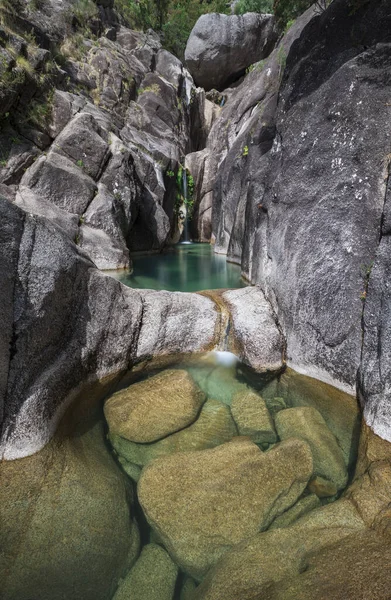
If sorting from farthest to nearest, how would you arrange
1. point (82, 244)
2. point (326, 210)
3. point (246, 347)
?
point (82, 244), point (246, 347), point (326, 210)

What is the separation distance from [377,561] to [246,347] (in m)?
3.90

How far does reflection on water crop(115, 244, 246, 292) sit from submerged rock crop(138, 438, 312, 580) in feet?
22.0

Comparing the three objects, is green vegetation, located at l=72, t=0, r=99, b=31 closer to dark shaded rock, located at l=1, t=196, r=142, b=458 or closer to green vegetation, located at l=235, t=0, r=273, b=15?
green vegetation, located at l=235, t=0, r=273, b=15

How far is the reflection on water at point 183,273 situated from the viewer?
10508 mm

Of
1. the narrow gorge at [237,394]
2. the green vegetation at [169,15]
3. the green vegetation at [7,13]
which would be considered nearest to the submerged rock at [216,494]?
the narrow gorge at [237,394]

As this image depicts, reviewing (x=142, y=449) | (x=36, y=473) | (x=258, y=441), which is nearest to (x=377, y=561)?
(x=258, y=441)

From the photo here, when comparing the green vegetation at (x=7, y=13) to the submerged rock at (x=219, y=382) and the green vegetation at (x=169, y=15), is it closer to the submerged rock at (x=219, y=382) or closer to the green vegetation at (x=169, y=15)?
the green vegetation at (x=169, y=15)

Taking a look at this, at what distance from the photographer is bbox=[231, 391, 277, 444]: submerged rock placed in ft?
13.7

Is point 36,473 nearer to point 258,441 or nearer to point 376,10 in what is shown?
point 258,441

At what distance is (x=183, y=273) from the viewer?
12.6 metres

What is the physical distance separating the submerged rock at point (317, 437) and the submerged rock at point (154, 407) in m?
1.29

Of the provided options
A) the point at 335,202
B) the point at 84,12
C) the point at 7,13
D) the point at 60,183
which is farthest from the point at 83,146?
the point at 84,12

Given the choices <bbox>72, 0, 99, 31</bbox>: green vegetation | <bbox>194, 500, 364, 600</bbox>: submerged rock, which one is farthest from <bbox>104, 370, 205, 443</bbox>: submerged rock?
<bbox>72, 0, 99, 31</bbox>: green vegetation

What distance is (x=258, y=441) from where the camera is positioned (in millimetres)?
4113
